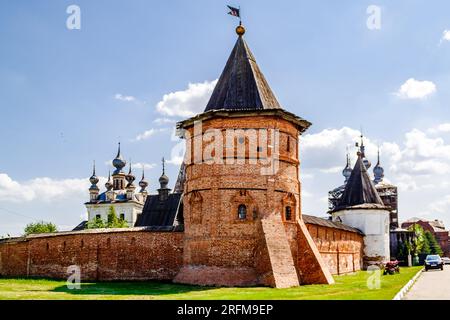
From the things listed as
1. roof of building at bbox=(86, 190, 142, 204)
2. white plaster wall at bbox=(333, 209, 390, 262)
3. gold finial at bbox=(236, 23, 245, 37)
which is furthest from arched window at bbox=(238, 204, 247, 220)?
roof of building at bbox=(86, 190, 142, 204)

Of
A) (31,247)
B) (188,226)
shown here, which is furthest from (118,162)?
(188,226)

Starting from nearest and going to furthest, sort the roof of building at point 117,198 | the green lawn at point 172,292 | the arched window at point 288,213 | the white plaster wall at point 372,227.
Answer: the green lawn at point 172,292 < the arched window at point 288,213 < the white plaster wall at point 372,227 < the roof of building at point 117,198

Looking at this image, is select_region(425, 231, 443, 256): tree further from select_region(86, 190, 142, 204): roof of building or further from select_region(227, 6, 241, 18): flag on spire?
select_region(227, 6, 241, 18): flag on spire

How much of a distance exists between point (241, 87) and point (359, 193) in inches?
800

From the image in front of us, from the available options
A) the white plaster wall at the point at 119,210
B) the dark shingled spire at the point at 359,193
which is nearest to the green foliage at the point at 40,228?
the white plaster wall at the point at 119,210

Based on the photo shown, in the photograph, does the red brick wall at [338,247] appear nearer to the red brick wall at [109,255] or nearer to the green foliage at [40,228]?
the red brick wall at [109,255]

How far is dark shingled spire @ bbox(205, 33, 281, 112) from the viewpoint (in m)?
21.8

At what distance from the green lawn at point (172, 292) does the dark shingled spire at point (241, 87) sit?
755 centimetres

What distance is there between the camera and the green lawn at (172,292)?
52.0ft

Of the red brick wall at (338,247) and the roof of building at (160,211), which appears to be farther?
the roof of building at (160,211)

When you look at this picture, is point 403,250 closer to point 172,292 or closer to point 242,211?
point 242,211

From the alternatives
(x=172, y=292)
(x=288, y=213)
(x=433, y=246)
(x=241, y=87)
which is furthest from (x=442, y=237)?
(x=172, y=292)

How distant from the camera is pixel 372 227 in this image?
126 feet
